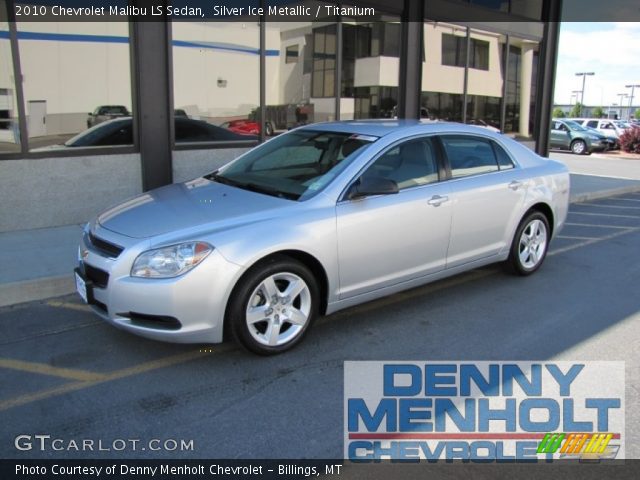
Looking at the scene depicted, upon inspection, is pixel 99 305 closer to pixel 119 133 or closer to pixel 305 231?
pixel 305 231

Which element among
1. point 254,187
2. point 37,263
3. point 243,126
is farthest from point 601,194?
point 37,263

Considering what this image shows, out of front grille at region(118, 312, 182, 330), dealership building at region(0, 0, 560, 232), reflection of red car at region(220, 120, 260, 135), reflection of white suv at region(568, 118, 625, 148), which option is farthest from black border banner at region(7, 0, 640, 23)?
→ reflection of white suv at region(568, 118, 625, 148)

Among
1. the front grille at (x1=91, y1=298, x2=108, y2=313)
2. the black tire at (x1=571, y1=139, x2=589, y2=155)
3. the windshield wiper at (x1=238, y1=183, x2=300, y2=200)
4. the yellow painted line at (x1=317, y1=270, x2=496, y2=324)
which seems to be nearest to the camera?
the front grille at (x1=91, y1=298, x2=108, y2=313)

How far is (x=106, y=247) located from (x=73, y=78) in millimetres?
4859

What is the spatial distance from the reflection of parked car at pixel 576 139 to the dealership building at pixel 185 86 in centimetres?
1396

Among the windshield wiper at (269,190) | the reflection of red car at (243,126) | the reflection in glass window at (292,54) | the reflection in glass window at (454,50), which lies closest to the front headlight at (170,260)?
the windshield wiper at (269,190)

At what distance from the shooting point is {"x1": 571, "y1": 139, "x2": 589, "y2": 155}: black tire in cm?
2544

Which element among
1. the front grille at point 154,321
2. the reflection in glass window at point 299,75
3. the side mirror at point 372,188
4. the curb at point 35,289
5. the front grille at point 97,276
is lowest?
the curb at point 35,289

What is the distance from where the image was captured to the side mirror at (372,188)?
4262 mm

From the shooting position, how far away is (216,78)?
909 centimetres

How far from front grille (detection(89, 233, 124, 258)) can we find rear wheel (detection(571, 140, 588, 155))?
2544 cm

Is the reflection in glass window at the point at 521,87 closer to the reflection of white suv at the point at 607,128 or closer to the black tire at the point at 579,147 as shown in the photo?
the black tire at the point at 579,147

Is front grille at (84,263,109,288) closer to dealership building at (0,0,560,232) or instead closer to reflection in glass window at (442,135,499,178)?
reflection in glass window at (442,135,499,178)

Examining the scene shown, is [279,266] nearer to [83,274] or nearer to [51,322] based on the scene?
[83,274]
